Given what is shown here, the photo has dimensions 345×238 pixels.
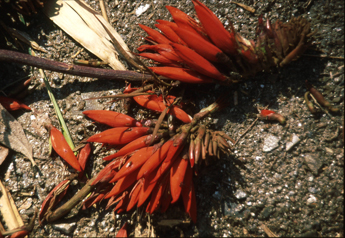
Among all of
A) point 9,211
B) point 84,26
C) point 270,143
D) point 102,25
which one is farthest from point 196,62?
point 9,211

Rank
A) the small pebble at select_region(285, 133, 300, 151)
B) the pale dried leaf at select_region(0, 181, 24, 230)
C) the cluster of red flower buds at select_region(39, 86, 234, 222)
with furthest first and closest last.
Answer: the pale dried leaf at select_region(0, 181, 24, 230), the small pebble at select_region(285, 133, 300, 151), the cluster of red flower buds at select_region(39, 86, 234, 222)

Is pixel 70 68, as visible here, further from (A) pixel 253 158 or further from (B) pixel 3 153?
(A) pixel 253 158

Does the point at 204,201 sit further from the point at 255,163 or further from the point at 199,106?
the point at 199,106

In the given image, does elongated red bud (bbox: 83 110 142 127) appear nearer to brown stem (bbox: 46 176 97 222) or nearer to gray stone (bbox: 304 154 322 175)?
brown stem (bbox: 46 176 97 222)

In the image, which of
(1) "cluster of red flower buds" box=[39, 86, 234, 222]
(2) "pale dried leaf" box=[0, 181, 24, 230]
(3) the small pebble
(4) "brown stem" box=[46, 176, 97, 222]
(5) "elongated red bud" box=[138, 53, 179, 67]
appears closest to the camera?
(1) "cluster of red flower buds" box=[39, 86, 234, 222]

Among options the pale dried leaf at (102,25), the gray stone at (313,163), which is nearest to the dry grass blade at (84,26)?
the pale dried leaf at (102,25)

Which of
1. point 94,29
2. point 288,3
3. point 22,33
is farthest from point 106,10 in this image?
point 288,3

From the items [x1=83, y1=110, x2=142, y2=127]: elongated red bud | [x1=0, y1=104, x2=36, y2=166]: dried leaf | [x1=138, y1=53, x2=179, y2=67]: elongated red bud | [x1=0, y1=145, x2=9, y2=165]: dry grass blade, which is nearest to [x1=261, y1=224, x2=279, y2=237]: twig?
[x1=83, y1=110, x2=142, y2=127]: elongated red bud

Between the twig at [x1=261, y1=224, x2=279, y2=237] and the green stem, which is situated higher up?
the green stem
